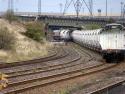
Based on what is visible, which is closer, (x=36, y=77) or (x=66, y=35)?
(x=36, y=77)

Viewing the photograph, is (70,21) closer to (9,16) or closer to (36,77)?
(9,16)

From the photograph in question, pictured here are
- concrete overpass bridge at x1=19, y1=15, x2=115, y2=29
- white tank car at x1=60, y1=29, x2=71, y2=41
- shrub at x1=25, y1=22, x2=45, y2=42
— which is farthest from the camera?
concrete overpass bridge at x1=19, y1=15, x2=115, y2=29

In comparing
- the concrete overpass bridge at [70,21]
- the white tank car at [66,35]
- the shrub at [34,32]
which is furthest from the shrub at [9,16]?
the concrete overpass bridge at [70,21]

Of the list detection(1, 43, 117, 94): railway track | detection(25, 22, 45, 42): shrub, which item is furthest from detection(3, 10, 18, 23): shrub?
detection(1, 43, 117, 94): railway track

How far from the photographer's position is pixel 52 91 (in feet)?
60.3

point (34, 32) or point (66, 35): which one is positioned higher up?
point (34, 32)

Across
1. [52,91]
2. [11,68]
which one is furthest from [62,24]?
[52,91]

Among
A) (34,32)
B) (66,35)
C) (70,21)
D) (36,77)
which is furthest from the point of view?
(70,21)

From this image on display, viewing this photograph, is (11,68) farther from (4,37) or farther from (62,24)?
(62,24)

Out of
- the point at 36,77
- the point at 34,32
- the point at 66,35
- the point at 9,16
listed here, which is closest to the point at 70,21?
the point at 66,35

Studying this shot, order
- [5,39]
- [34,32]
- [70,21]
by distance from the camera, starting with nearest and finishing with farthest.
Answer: [5,39]
[34,32]
[70,21]

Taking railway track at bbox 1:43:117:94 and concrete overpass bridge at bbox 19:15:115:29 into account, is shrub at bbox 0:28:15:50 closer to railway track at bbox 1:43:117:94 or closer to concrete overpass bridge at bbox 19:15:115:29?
railway track at bbox 1:43:117:94

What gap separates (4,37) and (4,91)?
20605 mm

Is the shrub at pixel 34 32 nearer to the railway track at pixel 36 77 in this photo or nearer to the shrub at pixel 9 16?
the shrub at pixel 9 16
